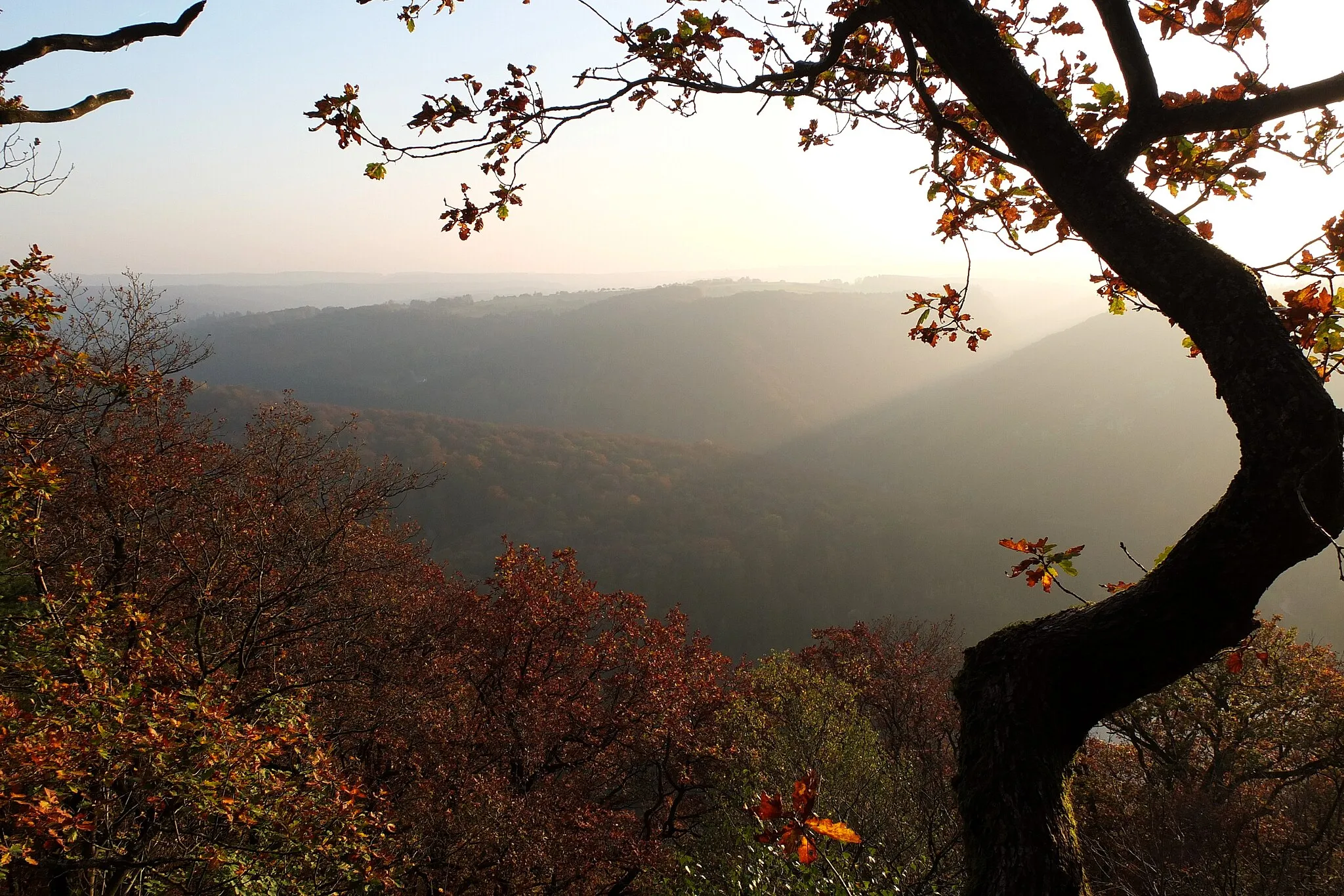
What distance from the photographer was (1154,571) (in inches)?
91.6

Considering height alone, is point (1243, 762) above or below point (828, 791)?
below

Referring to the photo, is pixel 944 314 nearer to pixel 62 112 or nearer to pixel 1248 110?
pixel 1248 110

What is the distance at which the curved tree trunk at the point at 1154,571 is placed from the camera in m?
2.04

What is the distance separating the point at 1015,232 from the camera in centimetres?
457

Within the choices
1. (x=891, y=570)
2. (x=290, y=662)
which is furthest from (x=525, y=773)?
(x=891, y=570)

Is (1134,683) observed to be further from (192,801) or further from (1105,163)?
(192,801)

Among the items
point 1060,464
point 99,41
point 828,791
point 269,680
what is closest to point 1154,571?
point 99,41

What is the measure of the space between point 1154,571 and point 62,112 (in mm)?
6225

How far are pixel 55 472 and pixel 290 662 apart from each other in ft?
30.5

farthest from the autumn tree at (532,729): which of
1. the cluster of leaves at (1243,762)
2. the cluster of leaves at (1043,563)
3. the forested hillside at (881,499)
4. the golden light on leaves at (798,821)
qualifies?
the forested hillside at (881,499)

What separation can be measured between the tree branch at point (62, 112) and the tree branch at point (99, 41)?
1.20ft

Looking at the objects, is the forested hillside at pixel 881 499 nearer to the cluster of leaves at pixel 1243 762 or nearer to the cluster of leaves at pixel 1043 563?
the cluster of leaves at pixel 1243 762

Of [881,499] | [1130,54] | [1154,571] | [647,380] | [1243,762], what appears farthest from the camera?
[647,380]

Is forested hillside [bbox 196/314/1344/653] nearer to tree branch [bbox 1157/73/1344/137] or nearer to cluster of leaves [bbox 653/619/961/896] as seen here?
cluster of leaves [bbox 653/619/961/896]
